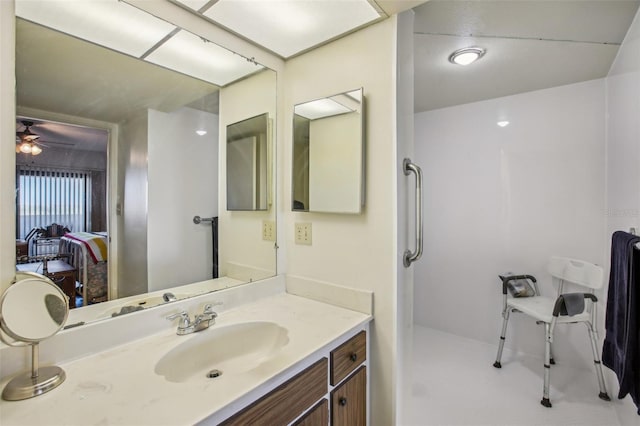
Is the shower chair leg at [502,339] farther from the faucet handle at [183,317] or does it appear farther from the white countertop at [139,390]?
the faucet handle at [183,317]

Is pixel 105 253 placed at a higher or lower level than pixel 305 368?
higher

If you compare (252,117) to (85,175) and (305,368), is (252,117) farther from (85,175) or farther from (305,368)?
(305,368)

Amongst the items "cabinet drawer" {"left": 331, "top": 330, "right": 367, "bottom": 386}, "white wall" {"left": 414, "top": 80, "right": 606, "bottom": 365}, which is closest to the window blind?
"cabinet drawer" {"left": 331, "top": 330, "right": 367, "bottom": 386}

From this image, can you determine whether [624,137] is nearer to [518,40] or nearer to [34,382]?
[518,40]

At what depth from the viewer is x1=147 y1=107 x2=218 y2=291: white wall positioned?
3.89 ft

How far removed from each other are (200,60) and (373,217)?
106 centimetres

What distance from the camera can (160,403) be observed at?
0.70 m

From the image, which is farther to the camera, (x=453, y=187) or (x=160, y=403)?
(x=453, y=187)

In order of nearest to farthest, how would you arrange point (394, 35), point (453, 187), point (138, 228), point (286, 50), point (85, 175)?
1. point (85, 175)
2. point (138, 228)
3. point (394, 35)
4. point (286, 50)
5. point (453, 187)

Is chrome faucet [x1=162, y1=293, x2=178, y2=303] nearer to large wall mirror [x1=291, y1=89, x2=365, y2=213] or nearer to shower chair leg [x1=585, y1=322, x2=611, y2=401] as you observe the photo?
large wall mirror [x1=291, y1=89, x2=365, y2=213]

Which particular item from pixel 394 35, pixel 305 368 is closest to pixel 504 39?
pixel 394 35

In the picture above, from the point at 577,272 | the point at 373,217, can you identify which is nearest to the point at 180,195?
the point at 373,217

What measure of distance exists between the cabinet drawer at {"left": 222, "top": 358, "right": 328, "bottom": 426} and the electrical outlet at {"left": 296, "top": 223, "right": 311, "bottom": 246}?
65 centimetres

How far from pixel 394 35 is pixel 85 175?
132cm
